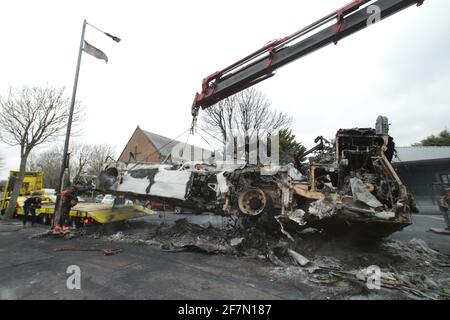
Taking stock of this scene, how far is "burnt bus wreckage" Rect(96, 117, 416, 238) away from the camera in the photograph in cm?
533

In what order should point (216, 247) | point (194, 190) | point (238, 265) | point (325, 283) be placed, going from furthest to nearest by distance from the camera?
1. point (194, 190)
2. point (216, 247)
3. point (238, 265)
4. point (325, 283)

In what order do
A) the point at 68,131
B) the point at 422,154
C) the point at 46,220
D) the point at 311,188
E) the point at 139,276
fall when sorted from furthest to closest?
1. the point at 422,154
2. the point at 46,220
3. the point at 68,131
4. the point at 311,188
5. the point at 139,276

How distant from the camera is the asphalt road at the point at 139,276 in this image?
12.4ft

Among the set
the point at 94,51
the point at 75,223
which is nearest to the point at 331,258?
the point at 75,223

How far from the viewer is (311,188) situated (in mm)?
6012

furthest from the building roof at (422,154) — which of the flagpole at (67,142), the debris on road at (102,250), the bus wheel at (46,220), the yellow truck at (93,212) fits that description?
the bus wheel at (46,220)

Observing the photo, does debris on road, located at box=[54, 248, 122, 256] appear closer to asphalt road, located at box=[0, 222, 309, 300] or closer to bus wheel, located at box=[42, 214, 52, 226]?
asphalt road, located at box=[0, 222, 309, 300]

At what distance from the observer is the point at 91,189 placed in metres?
8.79

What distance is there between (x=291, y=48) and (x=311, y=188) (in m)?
3.60

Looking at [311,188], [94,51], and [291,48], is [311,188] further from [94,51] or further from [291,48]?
[94,51]

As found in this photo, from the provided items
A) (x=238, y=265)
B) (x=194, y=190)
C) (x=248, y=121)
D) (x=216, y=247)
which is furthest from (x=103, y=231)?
(x=248, y=121)

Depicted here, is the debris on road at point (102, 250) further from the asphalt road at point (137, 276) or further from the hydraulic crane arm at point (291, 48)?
the hydraulic crane arm at point (291, 48)

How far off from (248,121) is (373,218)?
47.6 ft

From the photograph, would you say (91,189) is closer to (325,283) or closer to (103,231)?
(103,231)
